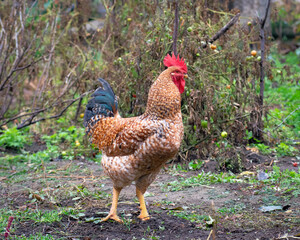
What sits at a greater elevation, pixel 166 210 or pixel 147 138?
pixel 147 138

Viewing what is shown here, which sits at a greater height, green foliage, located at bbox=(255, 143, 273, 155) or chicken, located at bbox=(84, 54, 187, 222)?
chicken, located at bbox=(84, 54, 187, 222)

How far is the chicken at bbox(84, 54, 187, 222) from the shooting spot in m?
3.84

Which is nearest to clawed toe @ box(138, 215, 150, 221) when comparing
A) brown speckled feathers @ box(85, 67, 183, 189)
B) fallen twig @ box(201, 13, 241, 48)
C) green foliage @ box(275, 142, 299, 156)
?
brown speckled feathers @ box(85, 67, 183, 189)

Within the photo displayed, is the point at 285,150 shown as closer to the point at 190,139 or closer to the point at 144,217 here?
the point at 190,139

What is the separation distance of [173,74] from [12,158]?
4031mm

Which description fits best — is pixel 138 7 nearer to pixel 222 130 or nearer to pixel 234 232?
pixel 222 130

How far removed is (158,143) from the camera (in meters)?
3.79

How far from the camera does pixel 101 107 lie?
4.68 meters

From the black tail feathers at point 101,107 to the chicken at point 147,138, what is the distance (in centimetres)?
22

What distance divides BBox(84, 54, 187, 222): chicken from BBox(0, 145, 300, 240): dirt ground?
0.90 ft

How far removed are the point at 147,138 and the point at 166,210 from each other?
1081mm

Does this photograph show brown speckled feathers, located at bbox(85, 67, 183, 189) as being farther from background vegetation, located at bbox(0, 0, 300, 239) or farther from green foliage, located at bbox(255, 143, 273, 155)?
green foliage, located at bbox(255, 143, 273, 155)

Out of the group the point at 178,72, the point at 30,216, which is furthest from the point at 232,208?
the point at 30,216

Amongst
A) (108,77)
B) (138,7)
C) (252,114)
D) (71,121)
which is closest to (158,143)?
(252,114)
